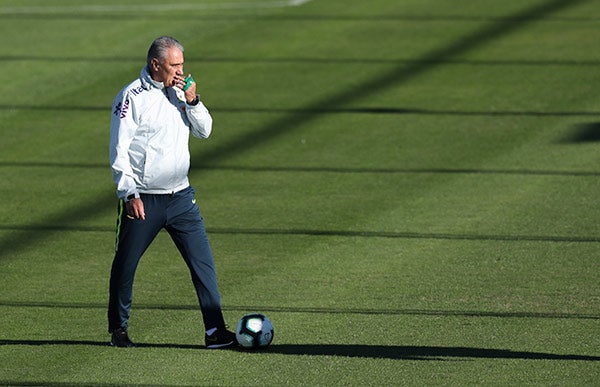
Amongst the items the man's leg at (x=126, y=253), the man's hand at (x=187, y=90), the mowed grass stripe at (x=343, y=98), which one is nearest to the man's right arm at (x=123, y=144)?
the man's leg at (x=126, y=253)

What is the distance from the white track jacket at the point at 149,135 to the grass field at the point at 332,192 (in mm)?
1028

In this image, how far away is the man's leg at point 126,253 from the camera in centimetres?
838

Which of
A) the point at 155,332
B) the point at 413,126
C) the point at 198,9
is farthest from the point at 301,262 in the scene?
the point at 198,9

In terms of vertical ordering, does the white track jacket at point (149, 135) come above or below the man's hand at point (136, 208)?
above

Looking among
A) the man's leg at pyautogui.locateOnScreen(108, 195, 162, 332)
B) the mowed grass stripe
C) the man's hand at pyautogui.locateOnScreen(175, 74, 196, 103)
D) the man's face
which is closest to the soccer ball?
the man's leg at pyautogui.locateOnScreen(108, 195, 162, 332)

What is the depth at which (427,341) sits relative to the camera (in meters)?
8.59

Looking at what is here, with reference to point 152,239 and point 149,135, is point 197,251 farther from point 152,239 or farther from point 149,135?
point 149,135

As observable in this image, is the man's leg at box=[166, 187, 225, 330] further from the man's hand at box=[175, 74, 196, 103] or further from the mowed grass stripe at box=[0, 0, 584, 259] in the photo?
the mowed grass stripe at box=[0, 0, 584, 259]

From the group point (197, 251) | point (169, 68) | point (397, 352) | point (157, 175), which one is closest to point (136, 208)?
point (157, 175)

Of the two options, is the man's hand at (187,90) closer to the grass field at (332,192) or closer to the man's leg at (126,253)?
the man's leg at (126,253)

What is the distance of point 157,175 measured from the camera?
832cm

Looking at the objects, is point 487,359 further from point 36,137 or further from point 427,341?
point 36,137

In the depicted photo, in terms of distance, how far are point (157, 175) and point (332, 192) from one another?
4.38 m

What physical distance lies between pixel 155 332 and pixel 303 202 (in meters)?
3.60
